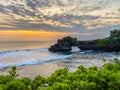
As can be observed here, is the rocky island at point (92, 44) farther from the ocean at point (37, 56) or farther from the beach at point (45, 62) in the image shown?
the beach at point (45, 62)

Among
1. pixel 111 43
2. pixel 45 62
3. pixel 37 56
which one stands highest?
pixel 111 43

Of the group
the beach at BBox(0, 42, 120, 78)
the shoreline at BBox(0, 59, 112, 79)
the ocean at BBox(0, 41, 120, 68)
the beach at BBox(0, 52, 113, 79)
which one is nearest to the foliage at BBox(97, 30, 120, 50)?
the ocean at BBox(0, 41, 120, 68)

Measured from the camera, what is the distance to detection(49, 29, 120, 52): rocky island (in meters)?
63.0

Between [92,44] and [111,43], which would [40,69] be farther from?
[92,44]

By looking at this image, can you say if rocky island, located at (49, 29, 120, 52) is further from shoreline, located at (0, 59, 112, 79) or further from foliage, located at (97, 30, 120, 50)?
shoreline, located at (0, 59, 112, 79)

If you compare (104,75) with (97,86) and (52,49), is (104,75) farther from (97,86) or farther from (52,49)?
(52,49)

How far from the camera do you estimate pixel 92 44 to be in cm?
6981

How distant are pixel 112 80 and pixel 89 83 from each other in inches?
23.3

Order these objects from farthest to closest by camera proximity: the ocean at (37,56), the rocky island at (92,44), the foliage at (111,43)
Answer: the rocky island at (92,44) < the foliage at (111,43) < the ocean at (37,56)

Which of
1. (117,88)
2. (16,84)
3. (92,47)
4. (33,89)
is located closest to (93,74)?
(117,88)

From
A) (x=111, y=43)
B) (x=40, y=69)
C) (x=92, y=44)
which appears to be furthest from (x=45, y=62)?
(x=92, y=44)

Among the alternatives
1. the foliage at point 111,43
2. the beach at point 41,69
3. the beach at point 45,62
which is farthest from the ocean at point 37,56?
the foliage at point 111,43

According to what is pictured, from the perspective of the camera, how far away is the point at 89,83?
483cm

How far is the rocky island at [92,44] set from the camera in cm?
6300
